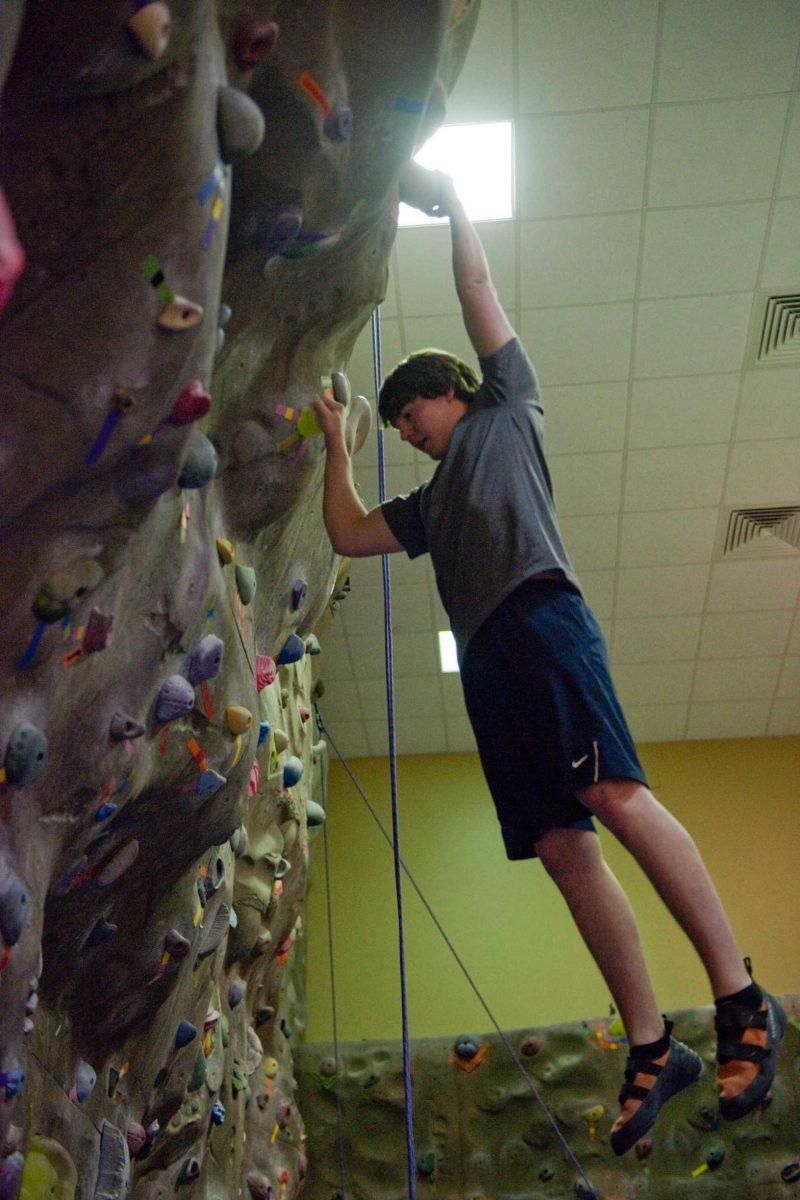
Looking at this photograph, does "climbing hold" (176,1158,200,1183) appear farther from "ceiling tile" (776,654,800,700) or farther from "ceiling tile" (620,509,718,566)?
"ceiling tile" (776,654,800,700)

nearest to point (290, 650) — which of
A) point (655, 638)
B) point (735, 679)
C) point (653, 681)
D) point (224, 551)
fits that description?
point (224, 551)

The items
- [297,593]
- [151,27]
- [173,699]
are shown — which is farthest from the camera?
[297,593]

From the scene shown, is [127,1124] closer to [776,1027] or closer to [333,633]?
[776,1027]

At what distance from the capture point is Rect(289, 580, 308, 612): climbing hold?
8.87ft

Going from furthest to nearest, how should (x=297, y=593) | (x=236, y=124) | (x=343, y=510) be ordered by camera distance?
(x=297, y=593) → (x=343, y=510) → (x=236, y=124)

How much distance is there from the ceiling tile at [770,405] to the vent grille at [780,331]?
7cm

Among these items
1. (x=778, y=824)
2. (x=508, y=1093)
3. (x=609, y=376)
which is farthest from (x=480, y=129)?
(x=778, y=824)

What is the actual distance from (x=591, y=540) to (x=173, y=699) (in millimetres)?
3871

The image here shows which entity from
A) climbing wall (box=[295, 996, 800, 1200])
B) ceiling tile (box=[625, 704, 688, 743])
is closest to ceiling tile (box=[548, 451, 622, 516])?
ceiling tile (box=[625, 704, 688, 743])

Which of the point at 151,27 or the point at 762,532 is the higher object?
the point at 151,27

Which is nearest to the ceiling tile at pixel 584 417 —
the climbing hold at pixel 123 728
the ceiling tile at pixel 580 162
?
the ceiling tile at pixel 580 162

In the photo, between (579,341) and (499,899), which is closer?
(579,341)

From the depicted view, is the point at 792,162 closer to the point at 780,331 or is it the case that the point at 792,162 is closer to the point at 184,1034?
the point at 780,331

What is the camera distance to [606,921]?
183cm
